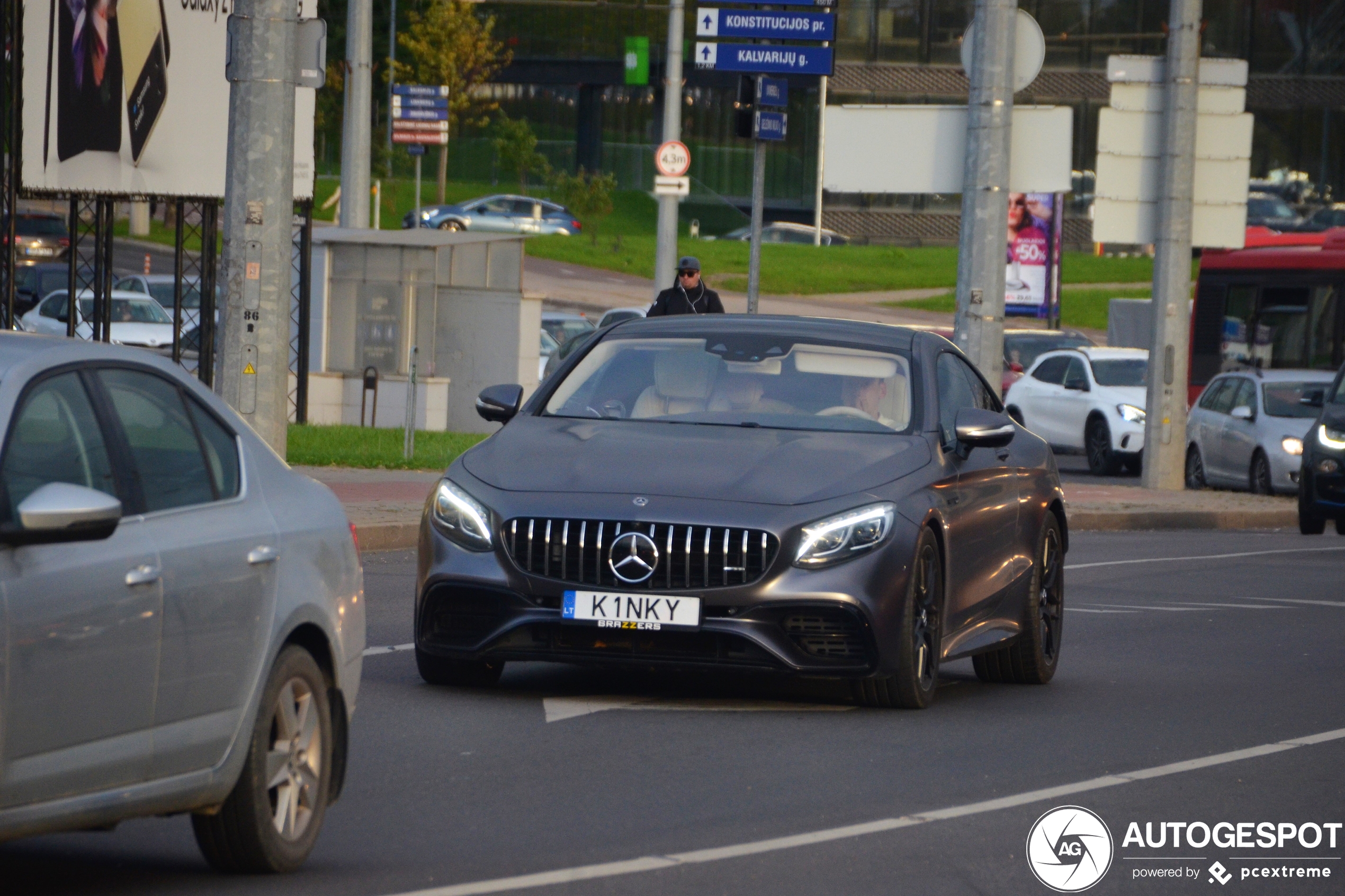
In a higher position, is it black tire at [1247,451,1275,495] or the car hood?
the car hood

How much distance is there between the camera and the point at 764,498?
8.92m

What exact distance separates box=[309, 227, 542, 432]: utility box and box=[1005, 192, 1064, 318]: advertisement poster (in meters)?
21.5

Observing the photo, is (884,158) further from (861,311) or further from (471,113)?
(471,113)

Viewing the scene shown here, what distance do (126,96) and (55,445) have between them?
1861cm

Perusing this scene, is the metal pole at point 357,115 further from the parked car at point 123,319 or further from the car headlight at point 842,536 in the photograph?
the car headlight at point 842,536

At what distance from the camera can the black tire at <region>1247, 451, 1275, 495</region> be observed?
2606 cm

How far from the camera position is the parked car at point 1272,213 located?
7031 centimetres

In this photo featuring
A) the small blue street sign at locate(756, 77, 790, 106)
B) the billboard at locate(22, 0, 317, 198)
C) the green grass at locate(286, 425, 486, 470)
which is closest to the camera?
the green grass at locate(286, 425, 486, 470)

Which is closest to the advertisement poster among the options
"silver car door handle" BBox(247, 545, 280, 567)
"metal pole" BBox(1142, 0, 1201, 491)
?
A: "metal pole" BBox(1142, 0, 1201, 491)

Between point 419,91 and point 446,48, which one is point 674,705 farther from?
point 446,48

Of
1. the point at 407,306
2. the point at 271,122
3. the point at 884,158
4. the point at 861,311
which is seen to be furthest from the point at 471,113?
the point at 271,122

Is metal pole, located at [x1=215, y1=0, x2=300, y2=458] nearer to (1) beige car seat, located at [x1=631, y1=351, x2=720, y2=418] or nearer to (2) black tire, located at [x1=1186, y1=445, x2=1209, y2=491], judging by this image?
(1) beige car seat, located at [x1=631, y1=351, x2=720, y2=418]

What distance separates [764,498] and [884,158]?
40.4ft

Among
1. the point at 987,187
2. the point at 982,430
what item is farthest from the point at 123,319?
the point at 982,430
